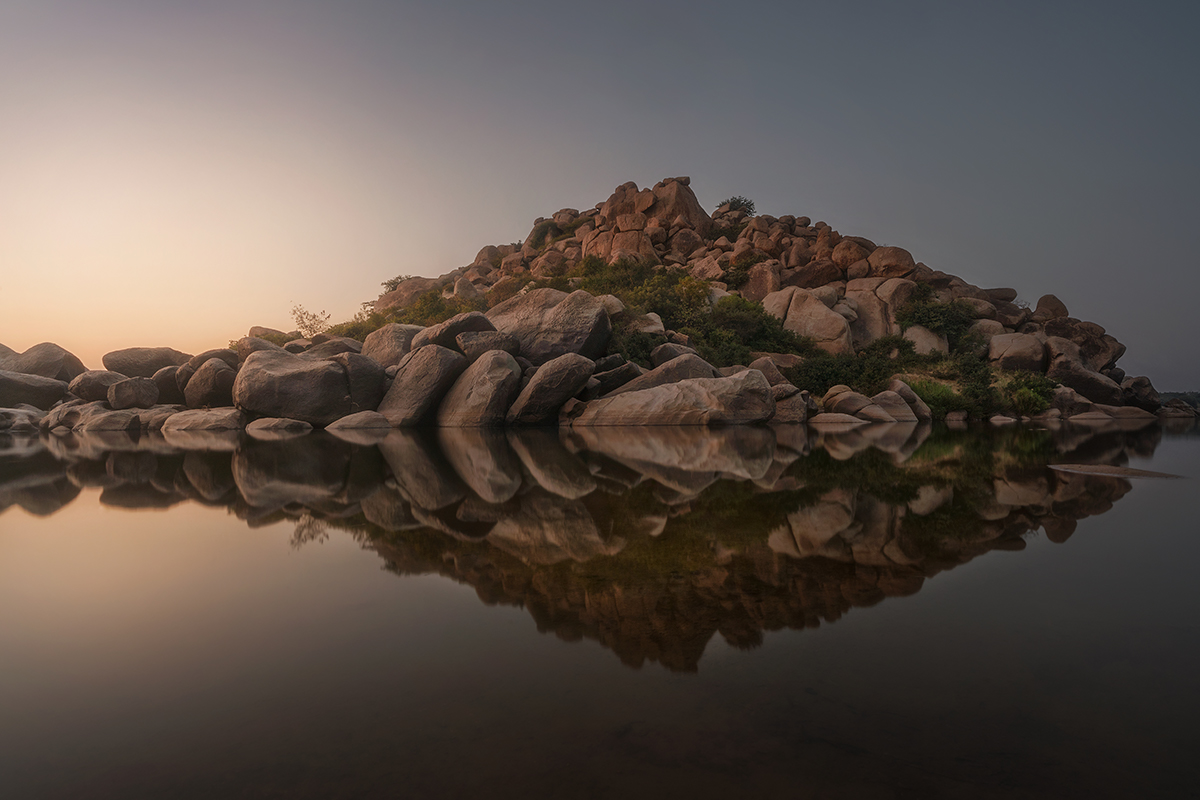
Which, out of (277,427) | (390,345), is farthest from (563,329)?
(277,427)

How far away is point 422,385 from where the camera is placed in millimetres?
18438

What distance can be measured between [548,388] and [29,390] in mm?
20463

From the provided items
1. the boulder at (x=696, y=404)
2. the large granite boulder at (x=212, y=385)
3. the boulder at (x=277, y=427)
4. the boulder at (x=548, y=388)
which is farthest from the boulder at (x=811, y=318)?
the large granite boulder at (x=212, y=385)

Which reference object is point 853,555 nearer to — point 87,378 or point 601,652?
point 601,652

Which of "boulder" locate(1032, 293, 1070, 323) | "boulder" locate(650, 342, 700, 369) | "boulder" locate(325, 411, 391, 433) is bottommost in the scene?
"boulder" locate(325, 411, 391, 433)

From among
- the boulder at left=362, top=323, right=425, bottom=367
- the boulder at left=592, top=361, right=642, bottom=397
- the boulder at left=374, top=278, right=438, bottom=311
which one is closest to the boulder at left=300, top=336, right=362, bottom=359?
the boulder at left=362, top=323, right=425, bottom=367

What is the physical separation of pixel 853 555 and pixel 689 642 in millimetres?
1662

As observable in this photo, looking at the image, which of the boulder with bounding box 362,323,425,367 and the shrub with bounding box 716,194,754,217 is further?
the shrub with bounding box 716,194,754,217

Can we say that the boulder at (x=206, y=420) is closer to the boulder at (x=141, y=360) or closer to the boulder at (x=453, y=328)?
the boulder at (x=141, y=360)

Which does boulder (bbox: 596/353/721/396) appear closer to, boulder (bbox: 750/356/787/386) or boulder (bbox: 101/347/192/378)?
boulder (bbox: 750/356/787/386)

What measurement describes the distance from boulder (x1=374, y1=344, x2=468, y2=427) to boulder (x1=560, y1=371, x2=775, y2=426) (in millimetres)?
4819

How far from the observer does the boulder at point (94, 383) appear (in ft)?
69.2

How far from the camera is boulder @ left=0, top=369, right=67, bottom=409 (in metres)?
22.1

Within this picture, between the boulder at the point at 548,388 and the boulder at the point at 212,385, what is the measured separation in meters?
9.56
